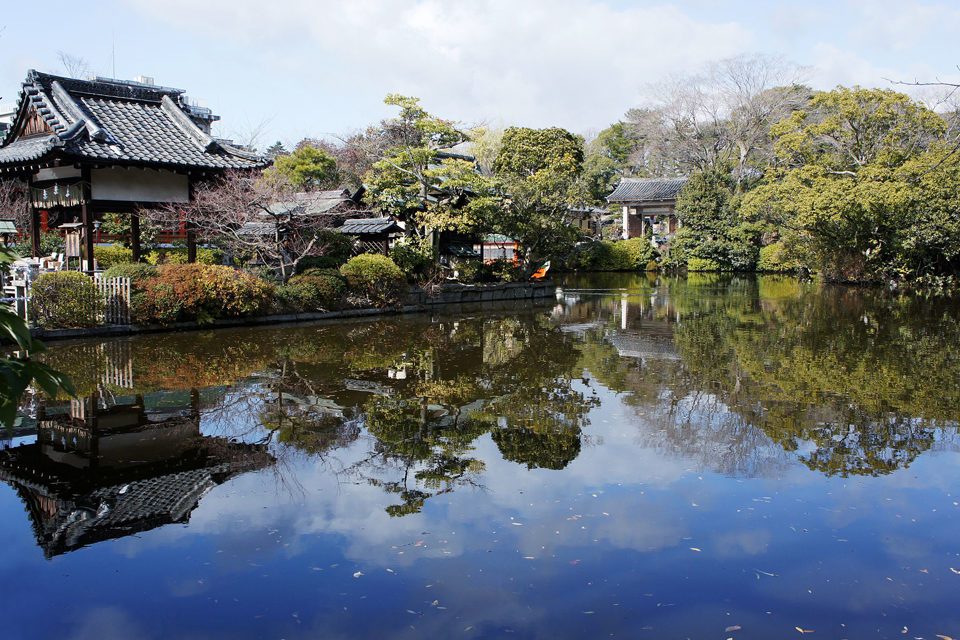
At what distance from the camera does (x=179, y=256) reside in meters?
18.5

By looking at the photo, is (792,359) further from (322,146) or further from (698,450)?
(322,146)

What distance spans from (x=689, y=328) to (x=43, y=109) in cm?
1477

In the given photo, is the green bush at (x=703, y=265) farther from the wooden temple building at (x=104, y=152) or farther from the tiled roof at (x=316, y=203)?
the wooden temple building at (x=104, y=152)

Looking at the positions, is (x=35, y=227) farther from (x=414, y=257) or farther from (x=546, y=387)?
(x=546, y=387)

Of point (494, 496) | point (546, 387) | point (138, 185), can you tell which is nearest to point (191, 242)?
point (138, 185)

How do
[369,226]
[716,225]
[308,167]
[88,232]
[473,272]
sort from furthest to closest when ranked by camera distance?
[716,225]
[308,167]
[473,272]
[369,226]
[88,232]

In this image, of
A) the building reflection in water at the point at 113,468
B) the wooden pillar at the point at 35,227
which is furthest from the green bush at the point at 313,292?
the building reflection in water at the point at 113,468

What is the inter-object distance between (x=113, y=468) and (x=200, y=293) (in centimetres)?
914

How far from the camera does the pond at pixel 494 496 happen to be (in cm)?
405

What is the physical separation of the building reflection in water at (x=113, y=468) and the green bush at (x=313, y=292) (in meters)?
8.64

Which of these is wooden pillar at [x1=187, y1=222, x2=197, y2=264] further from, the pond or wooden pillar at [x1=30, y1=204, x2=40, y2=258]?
the pond

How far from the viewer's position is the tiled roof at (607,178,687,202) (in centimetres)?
4303

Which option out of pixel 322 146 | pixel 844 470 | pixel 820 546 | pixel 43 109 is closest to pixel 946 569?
pixel 820 546

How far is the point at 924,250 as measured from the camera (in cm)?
2825
